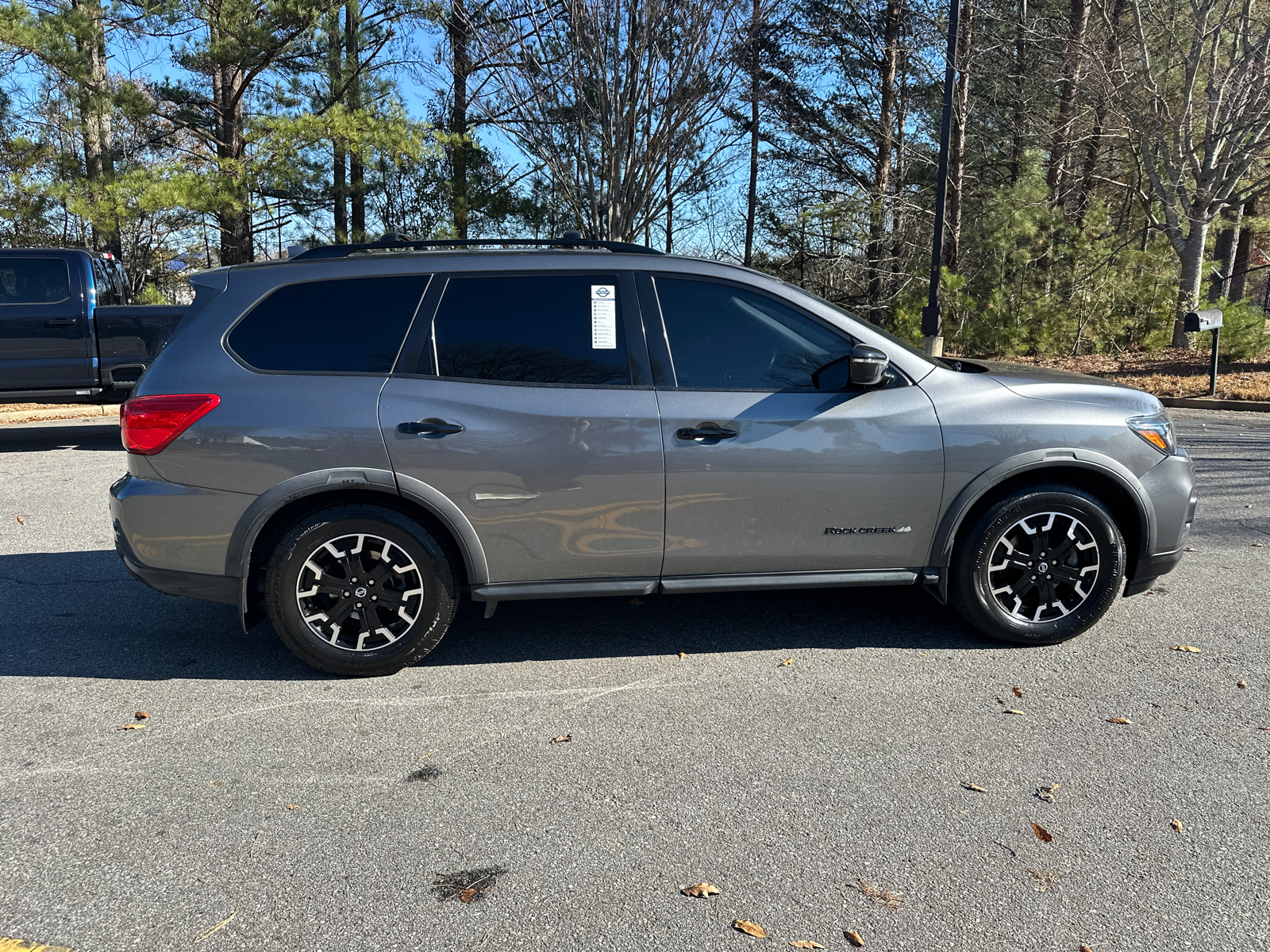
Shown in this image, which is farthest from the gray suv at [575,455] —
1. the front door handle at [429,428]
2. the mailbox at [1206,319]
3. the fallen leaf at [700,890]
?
the mailbox at [1206,319]

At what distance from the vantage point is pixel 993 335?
18969mm

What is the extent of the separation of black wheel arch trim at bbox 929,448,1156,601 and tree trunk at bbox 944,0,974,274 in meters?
15.9

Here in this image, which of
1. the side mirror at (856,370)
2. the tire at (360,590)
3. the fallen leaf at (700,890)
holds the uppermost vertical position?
the side mirror at (856,370)

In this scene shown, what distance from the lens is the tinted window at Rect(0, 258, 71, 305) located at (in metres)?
10.3

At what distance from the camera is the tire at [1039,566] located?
4316 mm

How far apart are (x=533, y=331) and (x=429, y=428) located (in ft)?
2.09

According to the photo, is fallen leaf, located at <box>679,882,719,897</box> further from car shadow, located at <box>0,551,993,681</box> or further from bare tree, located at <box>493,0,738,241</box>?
bare tree, located at <box>493,0,738,241</box>

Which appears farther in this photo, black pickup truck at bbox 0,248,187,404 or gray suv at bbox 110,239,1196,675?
black pickup truck at bbox 0,248,187,404

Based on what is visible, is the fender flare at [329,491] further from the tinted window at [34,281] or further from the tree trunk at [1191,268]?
the tree trunk at [1191,268]

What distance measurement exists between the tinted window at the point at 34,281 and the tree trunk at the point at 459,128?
34.1 feet

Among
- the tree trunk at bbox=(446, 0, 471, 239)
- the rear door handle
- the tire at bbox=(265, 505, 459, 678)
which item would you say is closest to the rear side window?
the tire at bbox=(265, 505, 459, 678)

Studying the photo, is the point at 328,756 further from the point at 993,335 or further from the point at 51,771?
the point at 993,335

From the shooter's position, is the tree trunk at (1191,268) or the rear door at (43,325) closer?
the rear door at (43,325)

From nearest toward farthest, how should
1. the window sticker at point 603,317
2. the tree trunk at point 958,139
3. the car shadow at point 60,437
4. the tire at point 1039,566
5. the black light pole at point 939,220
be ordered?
the window sticker at point 603,317
the tire at point 1039,566
the car shadow at point 60,437
the black light pole at point 939,220
the tree trunk at point 958,139
